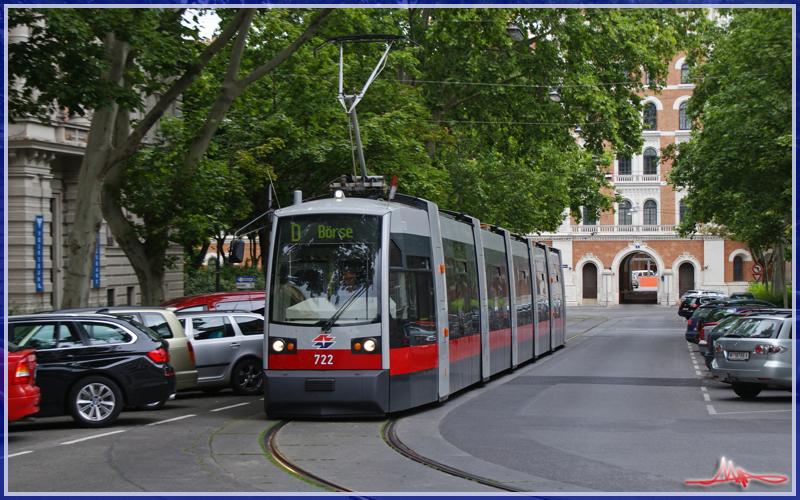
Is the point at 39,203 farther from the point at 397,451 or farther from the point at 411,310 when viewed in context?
the point at 397,451

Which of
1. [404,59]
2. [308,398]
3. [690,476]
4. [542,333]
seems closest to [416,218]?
[308,398]

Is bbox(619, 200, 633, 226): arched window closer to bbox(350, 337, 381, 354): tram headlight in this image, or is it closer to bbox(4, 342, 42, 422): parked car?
bbox(350, 337, 381, 354): tram headlight

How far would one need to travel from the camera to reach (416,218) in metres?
13.7

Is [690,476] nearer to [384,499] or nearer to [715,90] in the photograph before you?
[384,499]

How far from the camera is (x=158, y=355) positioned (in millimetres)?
12695

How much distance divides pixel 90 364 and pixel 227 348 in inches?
184

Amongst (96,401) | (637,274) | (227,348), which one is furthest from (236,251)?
(637,274)

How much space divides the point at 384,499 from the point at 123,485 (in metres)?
2.39

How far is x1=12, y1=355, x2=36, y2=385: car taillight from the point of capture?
1039 centimetres

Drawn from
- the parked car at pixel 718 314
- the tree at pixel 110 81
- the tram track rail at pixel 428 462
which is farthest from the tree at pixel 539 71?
the tram track rail at pixel 428 462

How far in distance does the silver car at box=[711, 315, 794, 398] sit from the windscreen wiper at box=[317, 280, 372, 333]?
675cm

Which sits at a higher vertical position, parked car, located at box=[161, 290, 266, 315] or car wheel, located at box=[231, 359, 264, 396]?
parked car, located at box=[161, 290, 266, 315]

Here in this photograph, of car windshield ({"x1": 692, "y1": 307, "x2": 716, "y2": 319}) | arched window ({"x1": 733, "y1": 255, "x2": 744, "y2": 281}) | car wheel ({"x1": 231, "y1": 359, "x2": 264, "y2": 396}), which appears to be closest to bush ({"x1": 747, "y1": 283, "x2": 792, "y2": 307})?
car windshield ({"x1": 692, "y1": 307, "x2": 716, "y2": 319})

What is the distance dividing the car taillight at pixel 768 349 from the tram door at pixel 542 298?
9.69 metres
